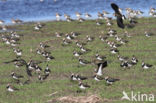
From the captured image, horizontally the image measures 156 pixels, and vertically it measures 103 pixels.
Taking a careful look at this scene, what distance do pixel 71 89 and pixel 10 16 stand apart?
2683cm

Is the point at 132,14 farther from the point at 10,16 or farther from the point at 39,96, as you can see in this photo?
the point at 39,96

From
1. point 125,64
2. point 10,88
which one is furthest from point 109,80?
point 10,88

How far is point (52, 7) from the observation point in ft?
163

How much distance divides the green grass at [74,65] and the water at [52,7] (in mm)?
8621

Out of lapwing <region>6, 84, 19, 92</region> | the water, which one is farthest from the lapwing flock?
the water

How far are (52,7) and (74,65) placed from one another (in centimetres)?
2651

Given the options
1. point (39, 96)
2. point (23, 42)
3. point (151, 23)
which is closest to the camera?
point (39, 96)

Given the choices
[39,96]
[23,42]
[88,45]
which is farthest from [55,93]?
[23,42]

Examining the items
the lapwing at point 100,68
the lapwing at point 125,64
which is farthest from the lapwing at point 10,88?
the lapwing at point 125,64

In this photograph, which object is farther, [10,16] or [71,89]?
[10,16]

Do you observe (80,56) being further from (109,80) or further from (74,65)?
(109,80)

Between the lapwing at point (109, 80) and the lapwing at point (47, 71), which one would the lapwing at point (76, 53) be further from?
the lapwing at point (109, 80)

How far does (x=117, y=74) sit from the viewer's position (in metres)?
21.7

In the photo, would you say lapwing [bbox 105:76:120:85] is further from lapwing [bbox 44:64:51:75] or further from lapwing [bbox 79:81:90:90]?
lapwing [bbox 44:64:51:75]
